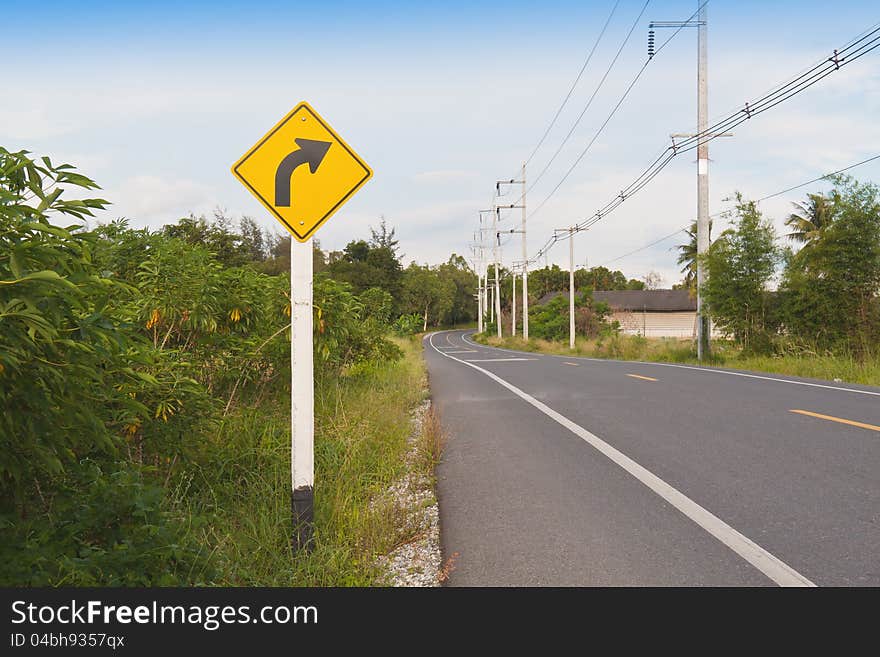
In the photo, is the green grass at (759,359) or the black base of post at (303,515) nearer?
the black base of post at (303,515)

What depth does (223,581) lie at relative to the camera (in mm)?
3391

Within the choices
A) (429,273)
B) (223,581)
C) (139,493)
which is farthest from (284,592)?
(429,273)

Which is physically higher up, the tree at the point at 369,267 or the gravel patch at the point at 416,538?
the tree at the point at 369,267

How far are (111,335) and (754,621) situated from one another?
10.3ft

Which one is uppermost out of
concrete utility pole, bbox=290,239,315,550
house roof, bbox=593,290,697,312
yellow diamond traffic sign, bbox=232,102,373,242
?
house roof, bbox=593,290,697,312

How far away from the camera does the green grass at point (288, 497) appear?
11.9 feet

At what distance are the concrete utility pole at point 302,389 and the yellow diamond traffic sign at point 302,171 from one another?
18cm

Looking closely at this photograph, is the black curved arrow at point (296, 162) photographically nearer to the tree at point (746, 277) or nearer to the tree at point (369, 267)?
the tree at point (746, 277)

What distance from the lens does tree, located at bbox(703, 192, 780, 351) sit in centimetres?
2106

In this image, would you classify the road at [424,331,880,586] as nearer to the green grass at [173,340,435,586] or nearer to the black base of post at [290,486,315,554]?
the green grass at [173,340,435,586]

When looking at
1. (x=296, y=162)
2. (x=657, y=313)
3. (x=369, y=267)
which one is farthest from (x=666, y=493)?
(x=657, y=313)

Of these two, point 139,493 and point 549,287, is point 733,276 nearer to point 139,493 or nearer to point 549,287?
point 139,493

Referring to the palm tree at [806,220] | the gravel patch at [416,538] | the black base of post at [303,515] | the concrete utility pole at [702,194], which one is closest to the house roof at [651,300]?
the palm tree at [806,220]

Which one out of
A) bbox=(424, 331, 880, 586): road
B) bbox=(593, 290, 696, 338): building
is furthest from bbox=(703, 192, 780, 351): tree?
bbox=(593, 290, 696, 338): building
